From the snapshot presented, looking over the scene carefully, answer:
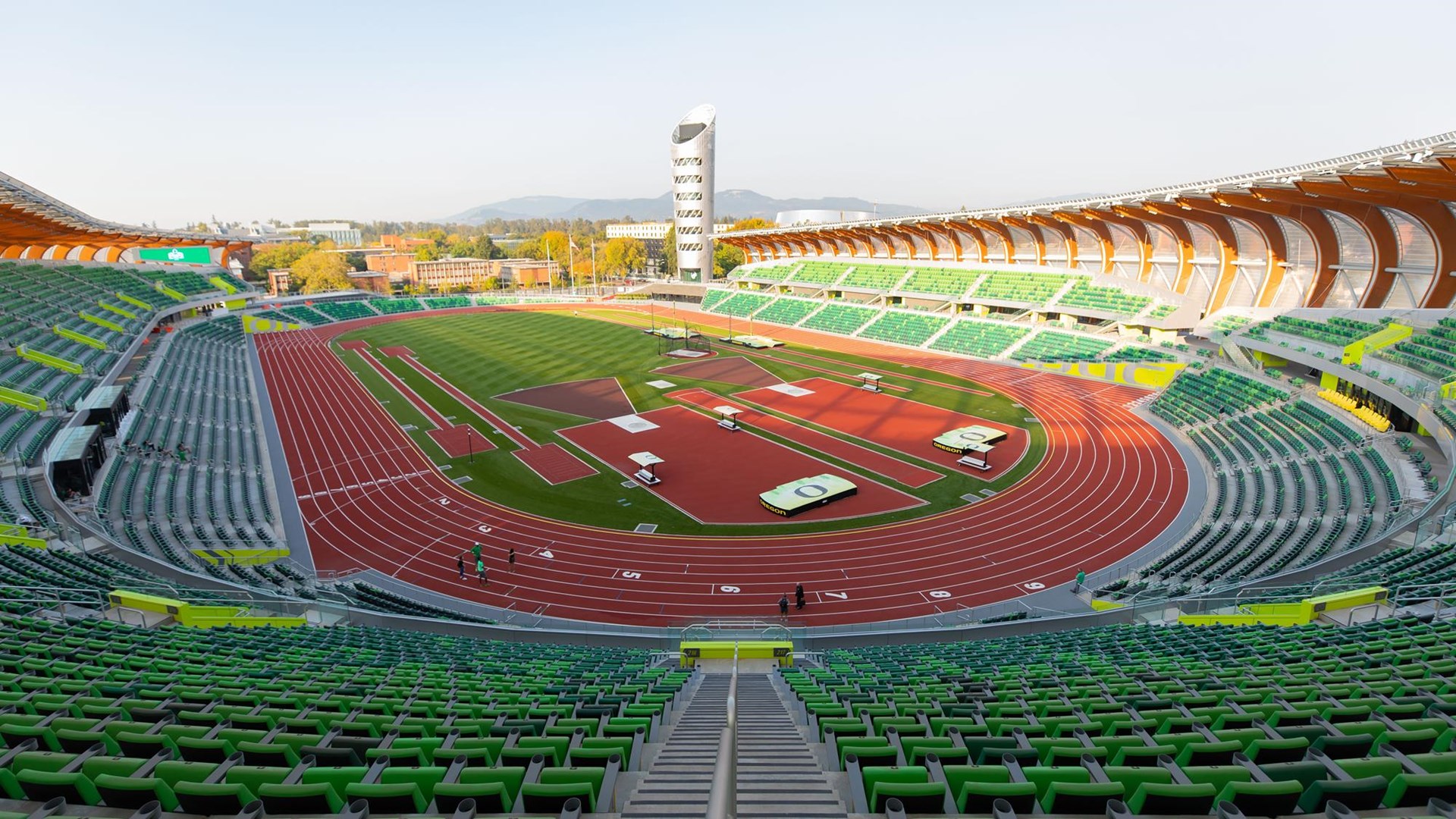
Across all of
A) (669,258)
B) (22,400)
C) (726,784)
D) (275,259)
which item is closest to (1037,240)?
(22,400)

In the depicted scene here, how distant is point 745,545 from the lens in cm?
2248

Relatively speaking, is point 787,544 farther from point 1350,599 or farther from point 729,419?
point 1350,599

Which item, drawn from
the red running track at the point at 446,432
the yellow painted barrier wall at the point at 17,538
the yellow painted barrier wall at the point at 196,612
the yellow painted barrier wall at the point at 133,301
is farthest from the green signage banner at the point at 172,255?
the yellow painted barrier wall at the point at 196,612

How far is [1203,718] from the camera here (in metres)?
6.18

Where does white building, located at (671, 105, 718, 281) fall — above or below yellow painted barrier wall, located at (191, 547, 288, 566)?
above

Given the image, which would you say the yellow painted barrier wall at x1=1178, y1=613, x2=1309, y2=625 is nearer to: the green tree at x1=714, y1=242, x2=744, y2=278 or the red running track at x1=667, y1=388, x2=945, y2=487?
the red running track at x1=667, y1=388, x2=945, y2=487

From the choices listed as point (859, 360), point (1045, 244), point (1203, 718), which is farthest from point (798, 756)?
point (1045, 244)

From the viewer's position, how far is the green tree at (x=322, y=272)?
104m

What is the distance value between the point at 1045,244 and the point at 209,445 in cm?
6093

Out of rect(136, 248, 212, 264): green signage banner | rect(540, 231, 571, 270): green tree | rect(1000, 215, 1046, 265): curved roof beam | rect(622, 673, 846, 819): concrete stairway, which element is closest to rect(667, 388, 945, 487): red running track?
rect(622, 673, 846, 819): concrete stairway

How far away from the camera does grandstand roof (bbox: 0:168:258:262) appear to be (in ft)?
109

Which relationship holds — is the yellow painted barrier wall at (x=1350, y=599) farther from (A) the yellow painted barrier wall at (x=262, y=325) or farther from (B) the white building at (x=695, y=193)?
(B) the white building at (x=695, y=193)

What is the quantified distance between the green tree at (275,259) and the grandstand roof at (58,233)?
1663 inches

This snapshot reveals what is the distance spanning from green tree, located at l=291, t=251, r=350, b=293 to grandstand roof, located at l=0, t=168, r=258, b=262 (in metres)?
16.9
